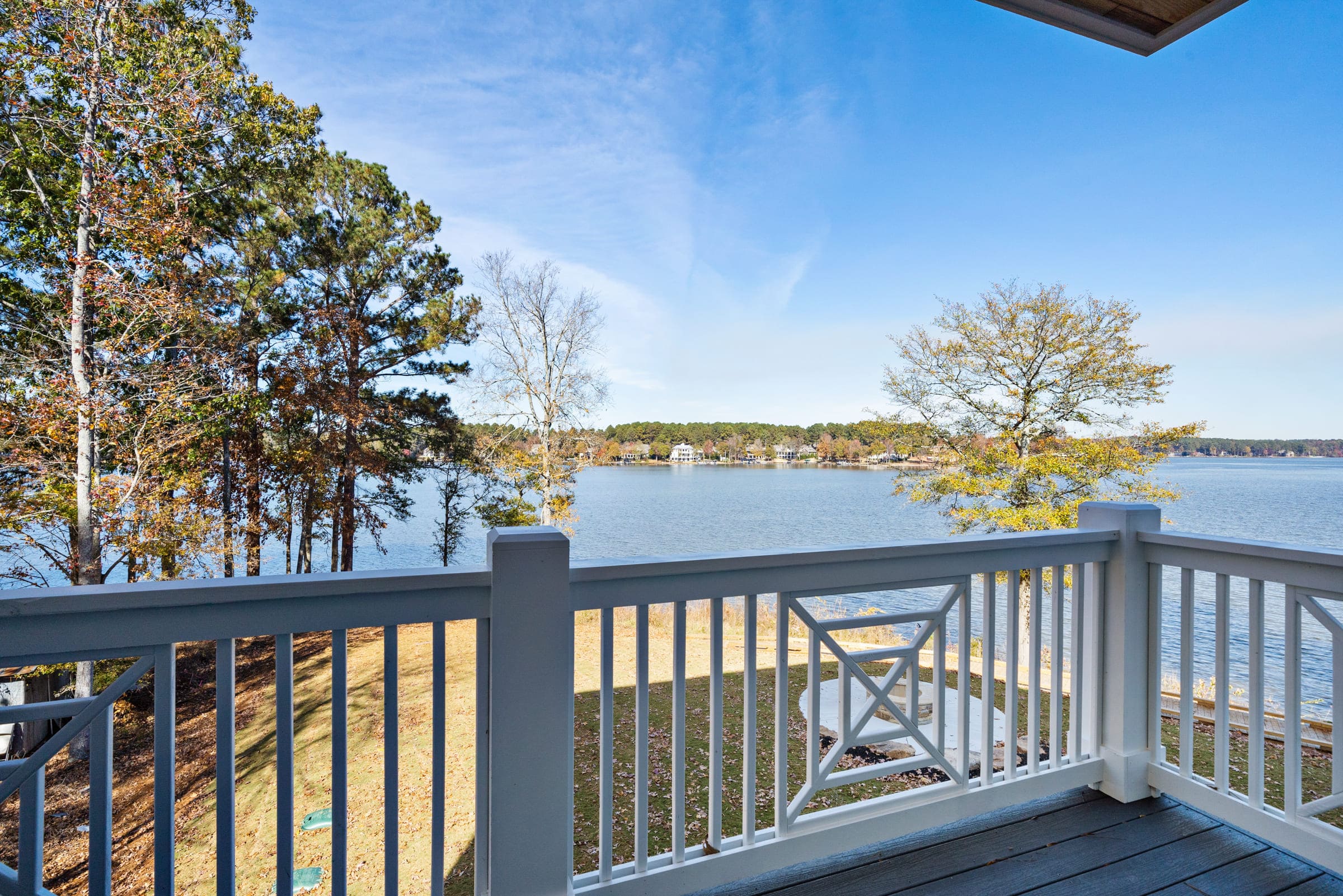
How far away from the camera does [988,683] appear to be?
6.08ft

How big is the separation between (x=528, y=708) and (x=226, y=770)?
55cm

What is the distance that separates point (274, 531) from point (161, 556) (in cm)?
272

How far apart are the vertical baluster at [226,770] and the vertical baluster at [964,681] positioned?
1.73m

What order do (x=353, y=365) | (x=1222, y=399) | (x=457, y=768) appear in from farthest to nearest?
(x=1222, y=399)
(x=353, y=365)
(x=457, y=768)

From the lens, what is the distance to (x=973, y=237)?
1547 centimetres

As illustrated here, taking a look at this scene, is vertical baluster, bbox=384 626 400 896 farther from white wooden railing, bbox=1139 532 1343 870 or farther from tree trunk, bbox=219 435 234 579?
tree trunk, bbox=219 435 234 579

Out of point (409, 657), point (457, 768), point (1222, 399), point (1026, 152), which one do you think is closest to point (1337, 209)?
point (1222, 399)

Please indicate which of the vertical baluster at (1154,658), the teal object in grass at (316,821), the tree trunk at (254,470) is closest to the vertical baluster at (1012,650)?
the vertical baluster at (1154,658)

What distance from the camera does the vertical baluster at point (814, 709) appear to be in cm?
162

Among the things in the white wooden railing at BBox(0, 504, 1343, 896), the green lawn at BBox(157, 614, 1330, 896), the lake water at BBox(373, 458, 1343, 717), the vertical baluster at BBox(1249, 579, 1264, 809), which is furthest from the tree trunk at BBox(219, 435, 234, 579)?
the vertical baluster at BBox(1249, 579, 1264, 809)

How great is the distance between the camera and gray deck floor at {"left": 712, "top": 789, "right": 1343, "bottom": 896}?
164 centimetres

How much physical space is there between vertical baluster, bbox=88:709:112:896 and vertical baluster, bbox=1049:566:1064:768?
2.33 metres

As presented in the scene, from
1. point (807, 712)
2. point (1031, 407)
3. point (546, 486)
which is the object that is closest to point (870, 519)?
point (1031, 407)

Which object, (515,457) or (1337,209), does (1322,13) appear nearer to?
(1337,209)
